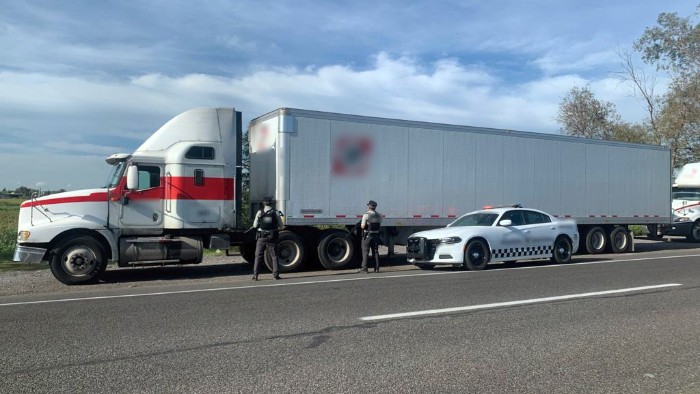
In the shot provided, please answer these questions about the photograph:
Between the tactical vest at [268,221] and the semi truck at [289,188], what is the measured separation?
1.01 m

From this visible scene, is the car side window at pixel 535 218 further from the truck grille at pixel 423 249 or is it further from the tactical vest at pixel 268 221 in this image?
the tactical vest at pixel 268 221

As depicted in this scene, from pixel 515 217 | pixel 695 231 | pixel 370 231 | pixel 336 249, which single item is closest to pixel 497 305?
pixel 370 231

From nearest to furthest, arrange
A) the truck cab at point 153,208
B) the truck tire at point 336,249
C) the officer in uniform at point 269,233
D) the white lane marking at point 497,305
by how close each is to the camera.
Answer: the white lane marking at point 497,305
the truck cab at point 153,208
the officer in uniform at point 269,233
the truck tire at point 336,249

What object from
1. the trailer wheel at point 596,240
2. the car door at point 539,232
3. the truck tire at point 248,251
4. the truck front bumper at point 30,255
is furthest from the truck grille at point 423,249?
the truck front bumper at point 30,255

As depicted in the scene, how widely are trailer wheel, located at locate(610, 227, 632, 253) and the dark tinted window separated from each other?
1307 centimetres

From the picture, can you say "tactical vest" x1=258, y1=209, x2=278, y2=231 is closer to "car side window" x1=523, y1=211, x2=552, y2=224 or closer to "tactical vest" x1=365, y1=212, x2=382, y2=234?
"tactical vest" x1=365, y1=212, x2=382, y2=234

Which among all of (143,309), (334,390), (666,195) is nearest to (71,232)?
(143,309)

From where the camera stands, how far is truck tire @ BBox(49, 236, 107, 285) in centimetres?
1159

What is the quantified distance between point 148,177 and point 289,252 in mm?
3582

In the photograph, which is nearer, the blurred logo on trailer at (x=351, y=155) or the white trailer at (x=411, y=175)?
the white trailer at (x=411, y=175)

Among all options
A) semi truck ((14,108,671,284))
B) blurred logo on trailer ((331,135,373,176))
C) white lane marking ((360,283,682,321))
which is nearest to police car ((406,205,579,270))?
semi truck ((14,108,671,284))

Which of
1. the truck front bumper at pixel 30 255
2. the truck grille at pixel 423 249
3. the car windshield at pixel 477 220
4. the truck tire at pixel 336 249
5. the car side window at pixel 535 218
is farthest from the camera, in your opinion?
the car side window at pixel 535 218

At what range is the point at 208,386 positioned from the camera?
4.71m

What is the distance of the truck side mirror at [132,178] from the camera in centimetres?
1237
